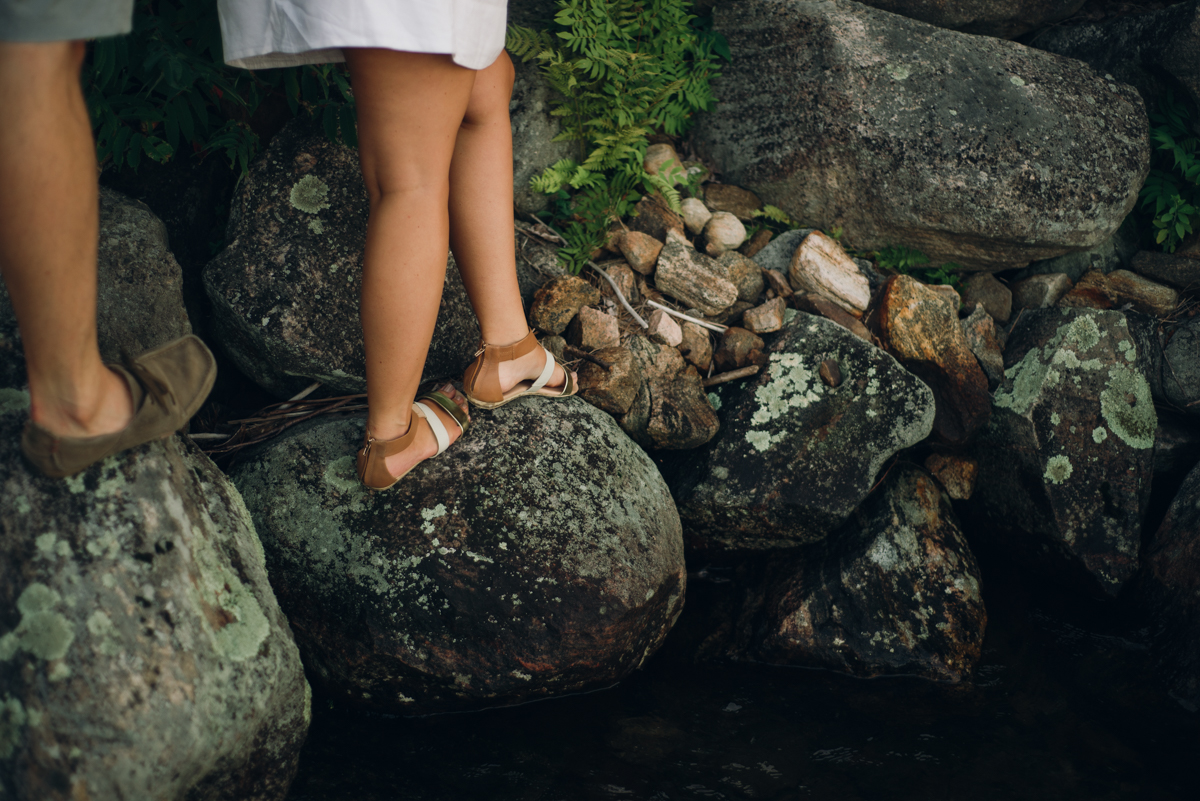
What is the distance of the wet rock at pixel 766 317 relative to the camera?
3672 millimetres

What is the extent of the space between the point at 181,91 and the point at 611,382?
1985mm

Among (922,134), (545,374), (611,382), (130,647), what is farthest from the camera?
(922,134)

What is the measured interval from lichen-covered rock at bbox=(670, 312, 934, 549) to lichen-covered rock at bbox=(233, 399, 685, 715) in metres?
0.49

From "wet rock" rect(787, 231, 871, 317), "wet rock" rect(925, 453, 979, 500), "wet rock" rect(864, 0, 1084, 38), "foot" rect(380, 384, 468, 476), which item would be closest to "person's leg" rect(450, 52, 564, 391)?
"foot" rect(380, 384, 468, 476)

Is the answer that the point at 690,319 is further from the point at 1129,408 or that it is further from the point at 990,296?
the point at 1129,408

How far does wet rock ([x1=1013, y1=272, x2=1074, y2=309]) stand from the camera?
13.7 feet

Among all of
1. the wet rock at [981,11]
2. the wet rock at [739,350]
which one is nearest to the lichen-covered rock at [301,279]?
the wet rock at [739,350]

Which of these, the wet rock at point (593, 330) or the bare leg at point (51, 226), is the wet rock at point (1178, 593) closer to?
the wet rock at point (593, 330)

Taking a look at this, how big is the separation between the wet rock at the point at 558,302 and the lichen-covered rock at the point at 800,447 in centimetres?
85

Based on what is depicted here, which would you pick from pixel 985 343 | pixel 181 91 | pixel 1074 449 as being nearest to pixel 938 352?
pixel 985 343

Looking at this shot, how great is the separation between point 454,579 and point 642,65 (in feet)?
8.80

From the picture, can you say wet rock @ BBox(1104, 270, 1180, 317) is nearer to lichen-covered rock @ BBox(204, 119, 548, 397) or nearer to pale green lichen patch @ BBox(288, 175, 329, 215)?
lichen-covered rock @ BBox(204, 119, 548, 397)

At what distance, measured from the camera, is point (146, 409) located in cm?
195

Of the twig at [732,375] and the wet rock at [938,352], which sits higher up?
the wet rock at [938,352]
